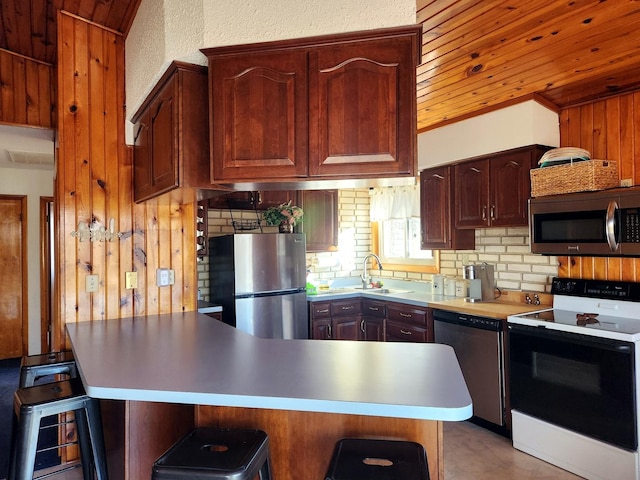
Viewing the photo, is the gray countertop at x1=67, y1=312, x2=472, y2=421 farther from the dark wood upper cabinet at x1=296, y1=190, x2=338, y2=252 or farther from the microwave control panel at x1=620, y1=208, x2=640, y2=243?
the dark wood upper cabinet at x1=296, y1=190, x2=338, y2=252

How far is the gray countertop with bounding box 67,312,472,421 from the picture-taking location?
4.33ft

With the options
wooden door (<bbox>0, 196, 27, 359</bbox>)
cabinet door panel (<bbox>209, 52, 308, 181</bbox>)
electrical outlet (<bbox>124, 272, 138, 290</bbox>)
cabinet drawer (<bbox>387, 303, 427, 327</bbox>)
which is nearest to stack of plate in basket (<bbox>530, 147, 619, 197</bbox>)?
cabinet drawer (<bbox>387, 303, 427, 327</bbox>)

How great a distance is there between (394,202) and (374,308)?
50.2 inches

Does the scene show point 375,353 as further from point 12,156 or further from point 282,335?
point 12,156

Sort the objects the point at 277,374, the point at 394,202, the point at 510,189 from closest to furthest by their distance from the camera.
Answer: the point at 277,374 < the point at 510,189 < the point at 394,202

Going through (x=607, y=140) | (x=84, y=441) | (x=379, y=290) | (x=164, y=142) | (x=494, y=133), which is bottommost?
(x=84, y=441)

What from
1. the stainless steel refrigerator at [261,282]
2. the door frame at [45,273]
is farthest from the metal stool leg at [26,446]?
the door frame at [45,273]

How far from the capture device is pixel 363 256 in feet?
17.5

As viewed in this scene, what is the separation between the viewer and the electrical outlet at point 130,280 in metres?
2.86

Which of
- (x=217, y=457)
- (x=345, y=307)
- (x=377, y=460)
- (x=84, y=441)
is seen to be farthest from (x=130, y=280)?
(x=345, y=307)

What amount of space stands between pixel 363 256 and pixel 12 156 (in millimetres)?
3854

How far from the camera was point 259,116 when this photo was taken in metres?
1.96

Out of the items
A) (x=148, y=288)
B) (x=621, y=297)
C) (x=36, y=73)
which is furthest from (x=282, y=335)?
(x=36, y=73)

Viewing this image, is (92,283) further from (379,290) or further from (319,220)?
(379,290)
